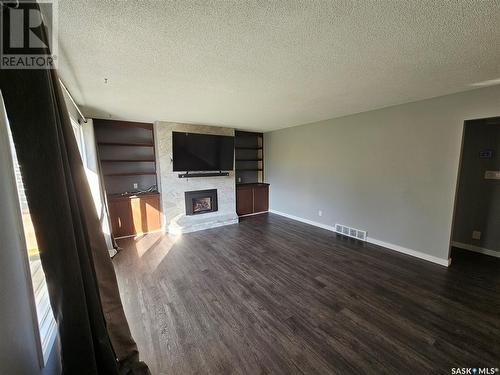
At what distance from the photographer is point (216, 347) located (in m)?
1.63

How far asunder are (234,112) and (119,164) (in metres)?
2.75

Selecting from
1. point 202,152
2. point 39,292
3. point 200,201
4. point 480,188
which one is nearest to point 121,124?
point 202,152

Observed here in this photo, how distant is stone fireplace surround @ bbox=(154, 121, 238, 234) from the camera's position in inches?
166

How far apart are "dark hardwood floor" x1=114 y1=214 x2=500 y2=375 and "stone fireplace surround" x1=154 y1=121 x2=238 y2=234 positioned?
1045mm

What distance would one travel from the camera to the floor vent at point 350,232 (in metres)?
3.74

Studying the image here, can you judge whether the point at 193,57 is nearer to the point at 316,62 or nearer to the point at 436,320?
the point at 316,62

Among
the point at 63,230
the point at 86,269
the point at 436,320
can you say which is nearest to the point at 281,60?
the point at 63,230

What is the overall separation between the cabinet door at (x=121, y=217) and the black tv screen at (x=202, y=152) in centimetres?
120

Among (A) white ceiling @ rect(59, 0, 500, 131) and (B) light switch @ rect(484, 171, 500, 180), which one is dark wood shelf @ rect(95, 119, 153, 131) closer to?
(A) white ceiling @ rect(59, 0, 500, 131)

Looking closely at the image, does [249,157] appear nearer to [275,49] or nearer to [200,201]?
[200,201]

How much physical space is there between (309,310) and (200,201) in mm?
3427

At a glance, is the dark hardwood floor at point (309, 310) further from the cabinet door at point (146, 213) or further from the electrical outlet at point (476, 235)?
the cabinet door at point (146, 213)

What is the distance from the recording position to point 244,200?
5.57 metres
